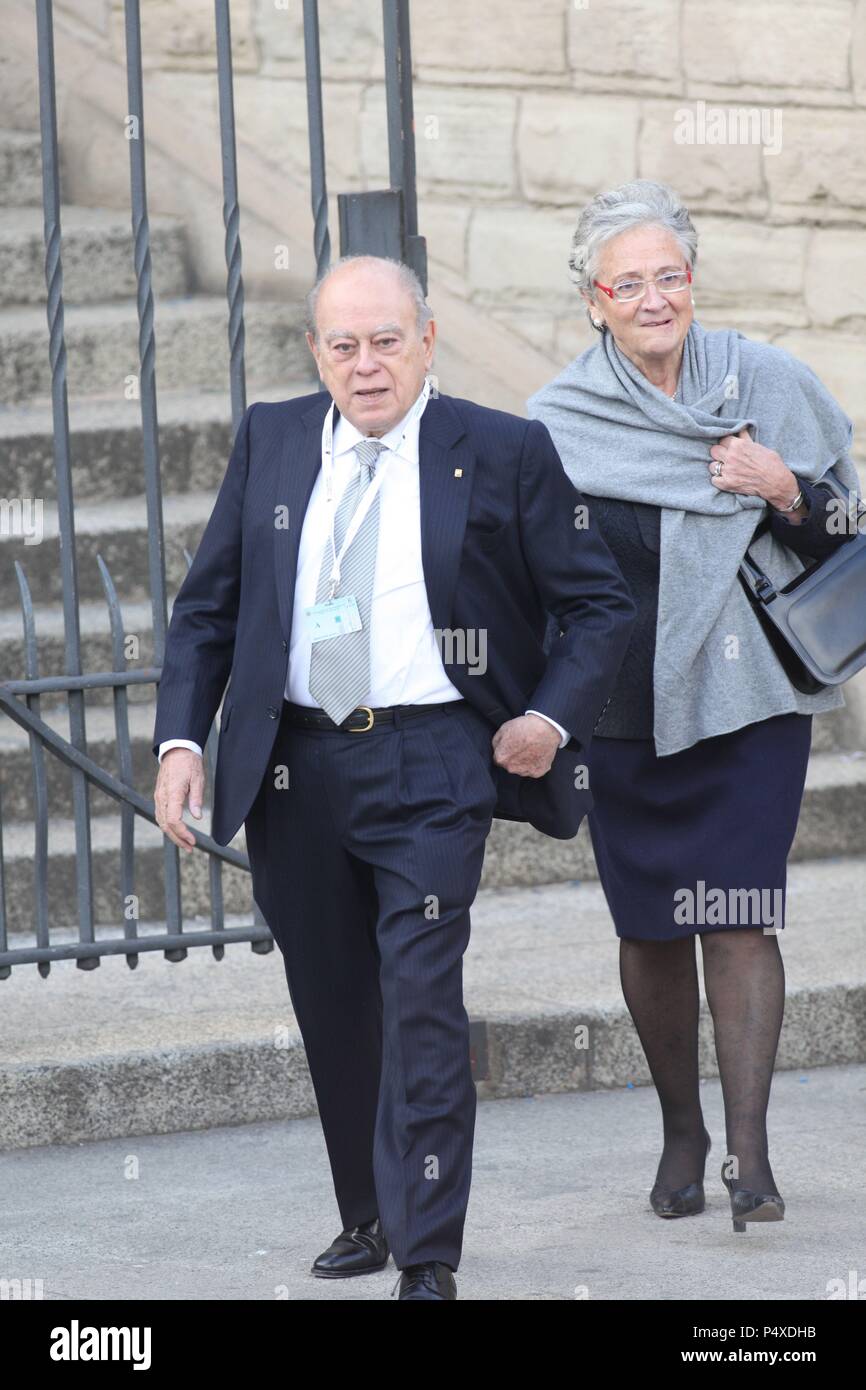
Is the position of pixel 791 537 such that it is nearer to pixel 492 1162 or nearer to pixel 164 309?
pixel 492 1162

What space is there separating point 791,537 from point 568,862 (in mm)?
2210

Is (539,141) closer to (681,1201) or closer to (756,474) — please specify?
(756,474)

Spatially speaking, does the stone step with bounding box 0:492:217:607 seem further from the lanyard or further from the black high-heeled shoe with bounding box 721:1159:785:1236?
the black high-heeled shoe with bounding box 721:1159:785:1236

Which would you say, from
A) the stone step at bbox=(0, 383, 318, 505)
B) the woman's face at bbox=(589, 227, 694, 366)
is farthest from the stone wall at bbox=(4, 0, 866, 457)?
the woman's face at bbox=(589, 227, 694, 366)

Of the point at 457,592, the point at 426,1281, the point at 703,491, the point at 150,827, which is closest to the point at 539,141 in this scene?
the point at 150,827

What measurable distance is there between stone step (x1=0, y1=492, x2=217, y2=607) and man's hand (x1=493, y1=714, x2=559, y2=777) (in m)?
2.89

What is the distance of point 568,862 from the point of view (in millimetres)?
6090

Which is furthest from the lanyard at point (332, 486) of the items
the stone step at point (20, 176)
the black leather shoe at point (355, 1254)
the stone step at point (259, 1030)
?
the stone step at point (20, 176)

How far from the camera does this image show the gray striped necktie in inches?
141

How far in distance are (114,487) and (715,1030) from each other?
3362mm

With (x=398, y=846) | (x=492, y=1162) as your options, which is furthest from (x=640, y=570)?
(x=492, y=1162)

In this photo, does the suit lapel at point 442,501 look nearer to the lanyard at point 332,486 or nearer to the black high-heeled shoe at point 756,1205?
the lanyard at point 332,486

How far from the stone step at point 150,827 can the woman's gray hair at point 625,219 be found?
1.86 metres

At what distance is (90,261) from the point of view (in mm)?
7559
